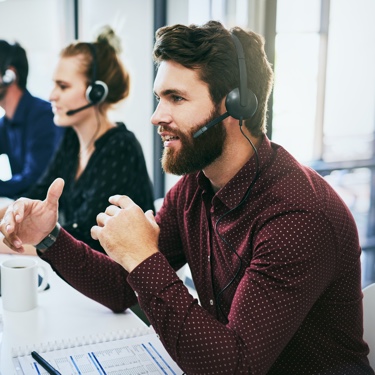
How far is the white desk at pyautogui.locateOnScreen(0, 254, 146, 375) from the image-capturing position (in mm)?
1123

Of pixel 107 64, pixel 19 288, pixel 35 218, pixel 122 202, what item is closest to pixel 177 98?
pixel 122 202

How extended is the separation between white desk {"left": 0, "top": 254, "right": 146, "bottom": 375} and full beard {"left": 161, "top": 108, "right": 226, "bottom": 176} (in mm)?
361

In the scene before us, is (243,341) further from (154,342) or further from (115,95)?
(115,95)

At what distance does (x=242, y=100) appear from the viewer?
116 centimetres

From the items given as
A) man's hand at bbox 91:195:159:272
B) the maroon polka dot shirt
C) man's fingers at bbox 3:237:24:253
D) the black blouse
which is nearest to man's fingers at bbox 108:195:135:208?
man's hand at bbox 91:195:159:272

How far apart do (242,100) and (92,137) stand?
3.63 ft

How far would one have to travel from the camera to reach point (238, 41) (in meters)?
1.21

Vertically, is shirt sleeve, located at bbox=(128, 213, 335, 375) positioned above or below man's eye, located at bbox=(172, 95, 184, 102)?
below

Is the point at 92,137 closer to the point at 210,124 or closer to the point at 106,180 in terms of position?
the point at 106,180

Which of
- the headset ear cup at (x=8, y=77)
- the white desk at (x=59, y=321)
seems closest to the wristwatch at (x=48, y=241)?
the white desk at (x=59, y=321)

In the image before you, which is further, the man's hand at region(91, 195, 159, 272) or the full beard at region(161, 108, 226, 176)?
the full beard at region(161, 108, 226, 176)

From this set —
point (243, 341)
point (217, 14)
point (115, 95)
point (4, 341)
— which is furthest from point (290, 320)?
point (217, 14)

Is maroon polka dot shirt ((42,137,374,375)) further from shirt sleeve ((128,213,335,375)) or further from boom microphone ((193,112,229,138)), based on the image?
boom microphone ((193,112,229,138))

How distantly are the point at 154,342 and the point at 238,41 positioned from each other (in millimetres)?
667
